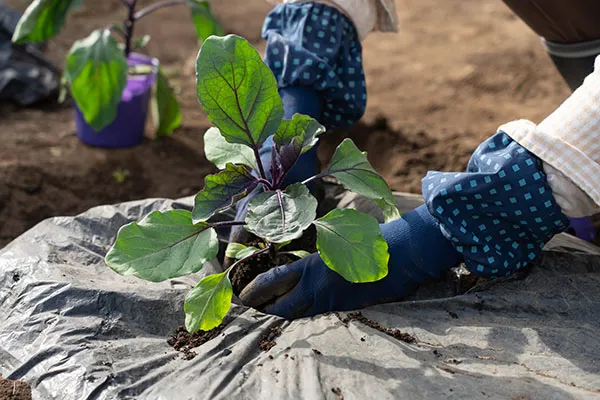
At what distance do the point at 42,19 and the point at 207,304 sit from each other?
1614 mm

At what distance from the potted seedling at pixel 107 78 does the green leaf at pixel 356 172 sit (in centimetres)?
125

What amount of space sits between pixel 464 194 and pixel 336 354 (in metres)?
0.38

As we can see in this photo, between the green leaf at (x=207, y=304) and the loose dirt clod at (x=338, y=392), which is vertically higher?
the green leaf at (x=207, y=304)

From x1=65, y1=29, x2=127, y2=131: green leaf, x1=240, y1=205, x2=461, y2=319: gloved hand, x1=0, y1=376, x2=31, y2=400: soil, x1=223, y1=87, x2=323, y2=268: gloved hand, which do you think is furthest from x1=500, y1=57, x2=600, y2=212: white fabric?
x1=65, y1=29, x2=127, y2=131: green leaf

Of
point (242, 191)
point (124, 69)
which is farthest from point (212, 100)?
point (124, 69)

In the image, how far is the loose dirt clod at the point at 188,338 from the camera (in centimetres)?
134

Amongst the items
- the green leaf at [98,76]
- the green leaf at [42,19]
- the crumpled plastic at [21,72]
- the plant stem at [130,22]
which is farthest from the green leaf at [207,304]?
the crumpled plastic at [21,72]

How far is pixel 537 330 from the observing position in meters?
1.36

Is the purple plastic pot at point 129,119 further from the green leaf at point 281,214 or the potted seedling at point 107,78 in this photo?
the green leaf at point 281,214

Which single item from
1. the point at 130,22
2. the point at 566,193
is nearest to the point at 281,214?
the point at 566,193

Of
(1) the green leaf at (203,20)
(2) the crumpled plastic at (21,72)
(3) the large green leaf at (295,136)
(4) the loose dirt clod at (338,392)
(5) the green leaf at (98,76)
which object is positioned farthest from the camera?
(2) the crumpled plastic at (21,72)

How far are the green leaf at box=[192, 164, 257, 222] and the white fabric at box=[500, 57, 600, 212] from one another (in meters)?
0.52

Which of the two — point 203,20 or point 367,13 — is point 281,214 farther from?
point 203,20

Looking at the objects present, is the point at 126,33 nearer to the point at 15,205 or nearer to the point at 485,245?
the point at 15,205
